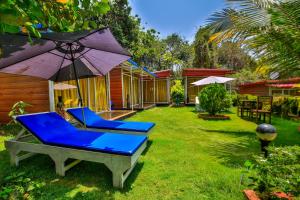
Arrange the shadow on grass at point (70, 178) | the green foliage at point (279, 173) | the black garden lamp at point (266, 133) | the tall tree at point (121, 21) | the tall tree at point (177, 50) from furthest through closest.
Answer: the tall tree at point (177, 50), the tall tree at point (121, 21), the black garden lamp at point (266, 133), the shadow on grass at point (70, 178), the green foliage at point (279, 173)

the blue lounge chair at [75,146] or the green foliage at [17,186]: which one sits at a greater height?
the blue lounge chair at [75,146]

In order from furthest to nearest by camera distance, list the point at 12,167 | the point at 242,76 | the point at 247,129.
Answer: the point at 242,76, the point at 247,129, the point at 12,167

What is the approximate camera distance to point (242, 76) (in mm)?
26531

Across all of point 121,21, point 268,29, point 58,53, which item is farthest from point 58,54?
point 121,21

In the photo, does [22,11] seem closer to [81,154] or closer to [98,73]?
[81,154]

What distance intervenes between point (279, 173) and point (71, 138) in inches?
129

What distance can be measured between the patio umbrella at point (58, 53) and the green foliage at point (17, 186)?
69.1 inches

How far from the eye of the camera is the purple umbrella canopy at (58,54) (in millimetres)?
2727

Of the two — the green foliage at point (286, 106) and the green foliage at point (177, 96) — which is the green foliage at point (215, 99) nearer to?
the green foliage at point (286, 106)

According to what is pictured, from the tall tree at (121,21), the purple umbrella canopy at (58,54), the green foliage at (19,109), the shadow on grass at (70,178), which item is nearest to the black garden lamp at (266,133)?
the shadow on grass at (70,178)

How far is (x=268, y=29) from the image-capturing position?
414 centimetres

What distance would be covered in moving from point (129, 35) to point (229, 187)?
1951cm

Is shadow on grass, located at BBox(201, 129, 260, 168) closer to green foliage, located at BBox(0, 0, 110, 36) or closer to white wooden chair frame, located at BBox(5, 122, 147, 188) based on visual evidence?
white wooden chair frame, located at BBox(5, 122, 147, 188)

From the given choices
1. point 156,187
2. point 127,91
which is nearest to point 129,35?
point 127,91
